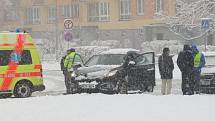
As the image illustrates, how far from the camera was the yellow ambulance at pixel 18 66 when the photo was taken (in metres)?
18.9

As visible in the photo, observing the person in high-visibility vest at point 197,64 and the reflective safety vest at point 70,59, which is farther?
the reflective safety vest at point 70,59

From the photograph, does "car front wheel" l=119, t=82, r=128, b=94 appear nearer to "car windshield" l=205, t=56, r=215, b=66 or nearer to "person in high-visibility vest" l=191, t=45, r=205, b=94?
"person in high-visibility vest" l=191, t=45, r=205, b=94

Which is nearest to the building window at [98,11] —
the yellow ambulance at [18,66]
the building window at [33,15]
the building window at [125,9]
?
the building window at [125,9]

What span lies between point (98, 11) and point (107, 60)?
43.5 m

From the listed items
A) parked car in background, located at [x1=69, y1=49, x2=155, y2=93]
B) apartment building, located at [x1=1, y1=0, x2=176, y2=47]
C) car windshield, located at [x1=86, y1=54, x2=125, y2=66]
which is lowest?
parked car in background, located at [x1=69, y1=49, x2=155, y2=93]

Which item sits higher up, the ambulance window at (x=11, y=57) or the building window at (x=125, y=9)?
the building window at (x=125, y=9)

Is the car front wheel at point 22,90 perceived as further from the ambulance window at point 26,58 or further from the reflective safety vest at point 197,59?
the reflective safety vest at point 197,59

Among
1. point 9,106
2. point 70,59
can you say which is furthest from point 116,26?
point 9,106

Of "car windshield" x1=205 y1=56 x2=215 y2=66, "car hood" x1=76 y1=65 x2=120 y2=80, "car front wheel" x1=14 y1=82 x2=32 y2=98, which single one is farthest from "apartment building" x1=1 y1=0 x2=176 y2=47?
"car hood" x1=76 y1=65 x2=120 y2=80

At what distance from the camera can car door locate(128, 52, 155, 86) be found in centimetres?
1894

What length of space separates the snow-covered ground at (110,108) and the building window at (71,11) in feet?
164

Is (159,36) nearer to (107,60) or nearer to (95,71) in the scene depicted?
(107,60)

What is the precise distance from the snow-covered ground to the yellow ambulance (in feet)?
13.6

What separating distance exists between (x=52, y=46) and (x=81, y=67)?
3670 cm
